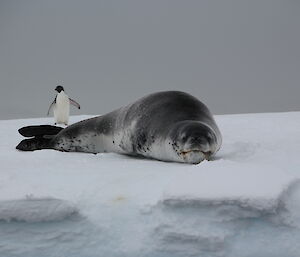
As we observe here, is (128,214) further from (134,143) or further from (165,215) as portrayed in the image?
(134,143)

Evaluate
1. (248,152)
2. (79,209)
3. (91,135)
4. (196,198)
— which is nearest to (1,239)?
(79,209)

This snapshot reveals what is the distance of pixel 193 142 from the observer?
3.00m

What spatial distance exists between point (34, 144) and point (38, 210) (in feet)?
8.95

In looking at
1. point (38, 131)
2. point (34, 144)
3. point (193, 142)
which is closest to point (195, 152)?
point (193, 142)

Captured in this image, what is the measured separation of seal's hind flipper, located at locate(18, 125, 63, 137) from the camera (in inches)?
196

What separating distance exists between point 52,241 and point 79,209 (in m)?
0.18

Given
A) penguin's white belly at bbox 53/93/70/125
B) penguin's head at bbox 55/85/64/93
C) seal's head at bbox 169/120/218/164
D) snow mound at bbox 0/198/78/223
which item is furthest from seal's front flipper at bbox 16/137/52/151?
penguin's head at bbox 55/85/64/93

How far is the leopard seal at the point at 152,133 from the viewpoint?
307cm

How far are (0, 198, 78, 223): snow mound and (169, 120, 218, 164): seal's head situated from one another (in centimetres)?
110

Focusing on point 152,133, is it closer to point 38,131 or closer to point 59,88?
point 38,131

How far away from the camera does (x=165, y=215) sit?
207 cm

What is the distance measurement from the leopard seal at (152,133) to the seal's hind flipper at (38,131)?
4.9 inches

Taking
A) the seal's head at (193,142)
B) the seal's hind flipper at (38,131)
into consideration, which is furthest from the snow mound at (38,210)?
the seal's hind flipper at (38,131)

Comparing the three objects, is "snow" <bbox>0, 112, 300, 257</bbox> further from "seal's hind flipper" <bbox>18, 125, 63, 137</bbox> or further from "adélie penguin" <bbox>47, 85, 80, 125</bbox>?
"adélie penguin" <bbox>47, 85, 80, 125</bbox>
